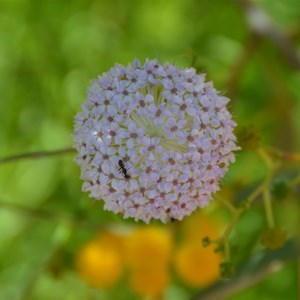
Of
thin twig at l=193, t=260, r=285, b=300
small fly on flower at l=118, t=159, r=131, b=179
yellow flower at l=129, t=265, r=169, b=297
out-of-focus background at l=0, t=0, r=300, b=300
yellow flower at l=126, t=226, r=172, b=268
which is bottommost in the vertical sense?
small fly on flower at l=118, t=159, r=131, b=179

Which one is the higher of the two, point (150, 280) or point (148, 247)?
point (148, 247)

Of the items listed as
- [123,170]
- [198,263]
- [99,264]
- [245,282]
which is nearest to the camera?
[123,170]

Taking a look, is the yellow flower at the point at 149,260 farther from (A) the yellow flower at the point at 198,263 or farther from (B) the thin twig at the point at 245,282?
(B) the thin twig at the point at 245,282

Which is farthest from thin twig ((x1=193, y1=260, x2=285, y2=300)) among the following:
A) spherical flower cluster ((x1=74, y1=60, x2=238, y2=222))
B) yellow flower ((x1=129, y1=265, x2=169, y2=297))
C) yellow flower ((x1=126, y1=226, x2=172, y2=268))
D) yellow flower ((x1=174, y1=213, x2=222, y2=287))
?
spherical flower cluster ((x1=74, y1=60, x2=238, y2=222))

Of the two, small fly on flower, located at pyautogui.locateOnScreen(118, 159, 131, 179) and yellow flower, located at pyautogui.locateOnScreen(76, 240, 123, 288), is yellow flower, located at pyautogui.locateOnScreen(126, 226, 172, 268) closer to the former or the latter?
yellow flower, located at pyautogui.locateOnScreen(76, 240, 123, 288)

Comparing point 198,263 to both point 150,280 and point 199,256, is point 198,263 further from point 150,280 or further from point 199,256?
point 150,280

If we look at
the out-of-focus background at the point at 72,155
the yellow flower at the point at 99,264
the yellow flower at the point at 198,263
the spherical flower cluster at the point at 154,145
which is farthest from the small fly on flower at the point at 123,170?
the yellow flower at the point at 99,264

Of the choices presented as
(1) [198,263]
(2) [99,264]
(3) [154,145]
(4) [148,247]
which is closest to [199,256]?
(1) [198,263]
